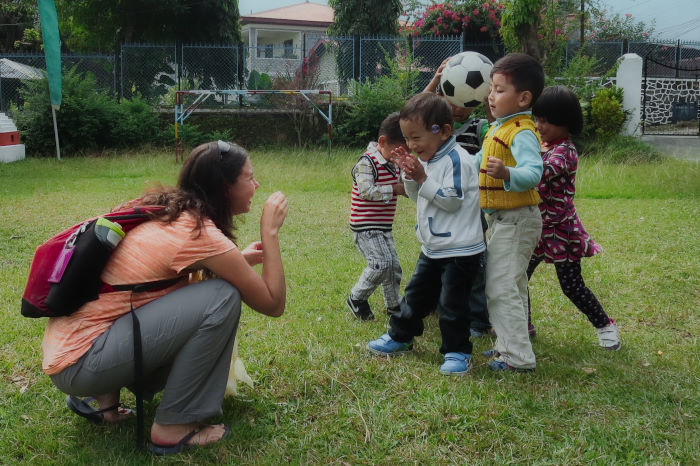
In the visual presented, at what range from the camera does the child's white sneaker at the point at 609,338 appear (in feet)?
11.7

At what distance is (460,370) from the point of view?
3154 mm

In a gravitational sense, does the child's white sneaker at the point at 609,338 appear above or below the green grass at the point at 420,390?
above

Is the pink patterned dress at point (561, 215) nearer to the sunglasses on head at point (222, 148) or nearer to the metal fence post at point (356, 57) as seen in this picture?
the sunglasses on head at point (222, 148)

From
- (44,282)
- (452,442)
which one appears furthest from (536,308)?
(44,282)

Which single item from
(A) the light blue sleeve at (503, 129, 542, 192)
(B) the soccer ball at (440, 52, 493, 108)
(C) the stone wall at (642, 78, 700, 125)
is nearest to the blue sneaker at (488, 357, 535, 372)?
(A) the light blue sleeve at (503, 129, 542, 192)

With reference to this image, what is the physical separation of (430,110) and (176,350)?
1.58 metres

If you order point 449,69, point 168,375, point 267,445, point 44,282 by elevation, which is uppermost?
point 449,69

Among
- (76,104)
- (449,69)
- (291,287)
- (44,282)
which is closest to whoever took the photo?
(44,282)

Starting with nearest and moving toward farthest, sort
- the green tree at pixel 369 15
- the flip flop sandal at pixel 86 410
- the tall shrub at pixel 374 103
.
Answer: the flip flop sandal at pixel 86 410, the tall shrub at pixel 374 103, the green tree at pixel 369 15

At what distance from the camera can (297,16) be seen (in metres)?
32.9

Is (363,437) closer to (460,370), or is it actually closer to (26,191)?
(460,370)

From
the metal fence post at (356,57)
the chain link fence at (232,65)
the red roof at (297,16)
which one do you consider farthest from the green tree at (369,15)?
the red roof at (297,16)

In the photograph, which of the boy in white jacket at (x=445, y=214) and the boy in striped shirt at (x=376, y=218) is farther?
the boy in striped shirt at (x=376, y=218)

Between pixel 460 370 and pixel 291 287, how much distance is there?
189 centimetres
